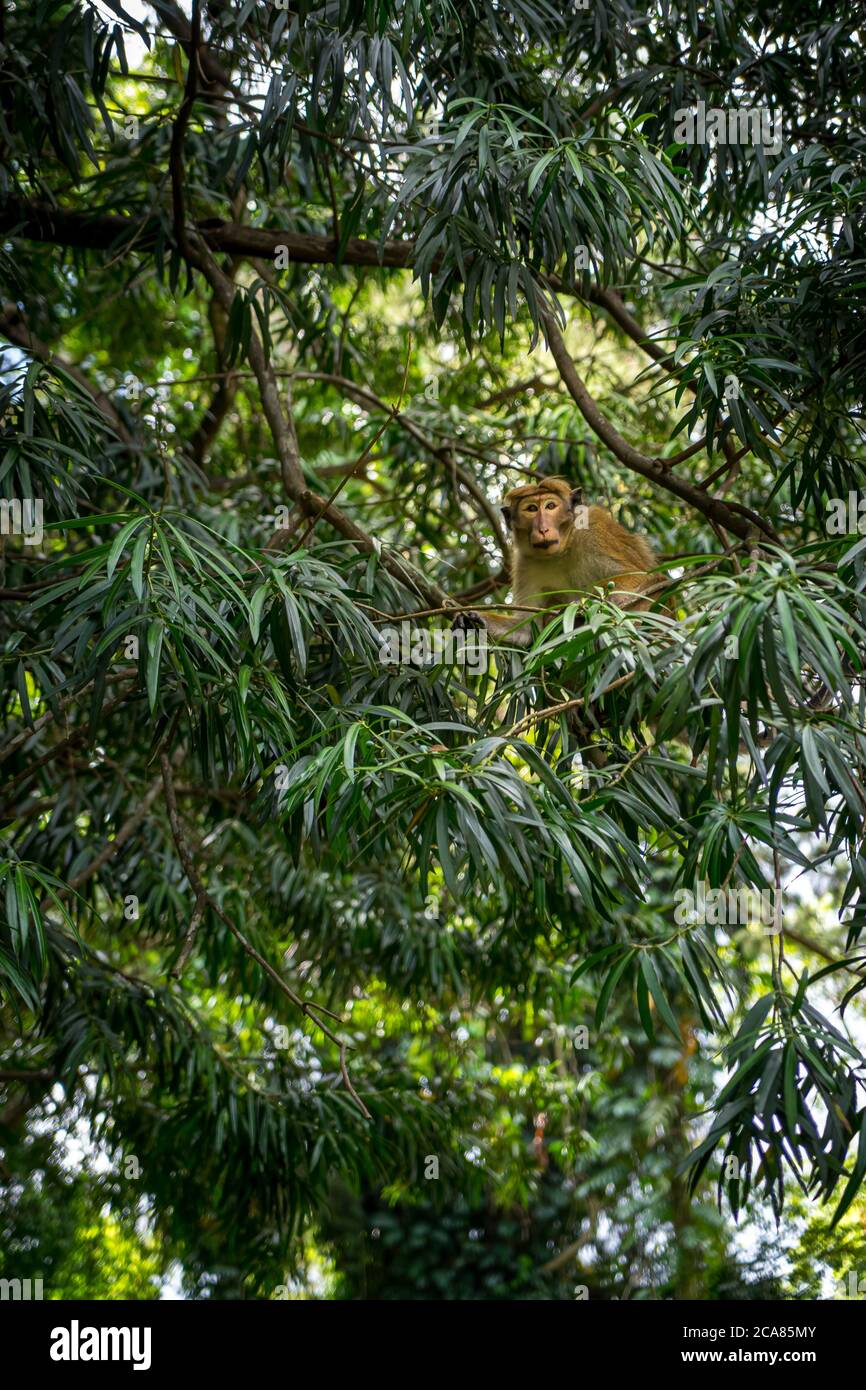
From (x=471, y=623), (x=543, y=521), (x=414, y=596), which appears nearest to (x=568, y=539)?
(x=543, y=521)

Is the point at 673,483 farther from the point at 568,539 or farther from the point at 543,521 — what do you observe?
the point at 568,539

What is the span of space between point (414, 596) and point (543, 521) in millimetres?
A: 926

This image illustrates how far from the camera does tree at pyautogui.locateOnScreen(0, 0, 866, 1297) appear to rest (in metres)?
2.59

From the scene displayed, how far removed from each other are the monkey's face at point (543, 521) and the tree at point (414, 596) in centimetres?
13

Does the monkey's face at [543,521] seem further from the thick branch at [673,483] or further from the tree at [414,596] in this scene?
the thick branch at [673,483]

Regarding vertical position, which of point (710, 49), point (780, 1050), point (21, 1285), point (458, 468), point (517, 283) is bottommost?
point (21, 1285)

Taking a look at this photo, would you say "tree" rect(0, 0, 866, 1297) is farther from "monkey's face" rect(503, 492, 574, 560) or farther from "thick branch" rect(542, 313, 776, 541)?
"monkey's face" rect(503, 492, 574, 560)

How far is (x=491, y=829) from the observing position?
244cm

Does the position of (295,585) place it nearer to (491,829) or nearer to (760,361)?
(491,829)

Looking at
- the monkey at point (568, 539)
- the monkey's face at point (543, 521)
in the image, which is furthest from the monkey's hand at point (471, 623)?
the monkey's face at point (543, 521)

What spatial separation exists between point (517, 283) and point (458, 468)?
196cm

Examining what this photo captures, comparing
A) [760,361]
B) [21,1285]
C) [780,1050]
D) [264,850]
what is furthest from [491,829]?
[264,850]

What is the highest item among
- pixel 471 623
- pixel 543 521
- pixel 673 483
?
pixel 543 521

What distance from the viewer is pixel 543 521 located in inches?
180
